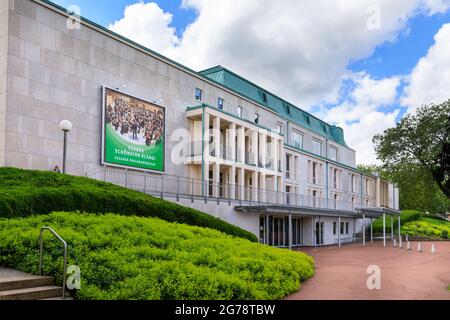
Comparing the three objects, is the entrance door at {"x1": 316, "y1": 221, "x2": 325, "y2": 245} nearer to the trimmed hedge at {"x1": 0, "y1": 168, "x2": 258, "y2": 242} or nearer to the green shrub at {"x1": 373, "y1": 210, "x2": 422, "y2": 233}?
the green shrub at {"x1": 373, "y1": 210, "x2": 422, "y2": 233}

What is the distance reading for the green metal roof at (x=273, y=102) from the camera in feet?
109

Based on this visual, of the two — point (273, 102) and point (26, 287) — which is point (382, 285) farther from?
point (273, 102)

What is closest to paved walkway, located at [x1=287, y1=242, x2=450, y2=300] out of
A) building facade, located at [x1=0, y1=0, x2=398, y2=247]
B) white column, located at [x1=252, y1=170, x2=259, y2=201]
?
building facade, located at [x1=0, y1=0, x2=398, y2=247]

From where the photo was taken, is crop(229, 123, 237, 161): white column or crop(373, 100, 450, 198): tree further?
crop(373, 100, 450, 198): tree

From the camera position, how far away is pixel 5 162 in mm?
17359

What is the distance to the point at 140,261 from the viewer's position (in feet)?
29.8

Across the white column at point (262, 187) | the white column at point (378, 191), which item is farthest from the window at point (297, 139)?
the white column at point (378, 191)

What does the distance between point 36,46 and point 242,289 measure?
15305mm

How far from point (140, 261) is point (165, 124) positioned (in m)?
16.3

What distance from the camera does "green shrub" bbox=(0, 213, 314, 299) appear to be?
8062 millimetres

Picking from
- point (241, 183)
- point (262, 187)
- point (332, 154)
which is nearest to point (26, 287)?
point (241, 183)

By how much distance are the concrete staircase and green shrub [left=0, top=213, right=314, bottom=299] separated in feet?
0.81

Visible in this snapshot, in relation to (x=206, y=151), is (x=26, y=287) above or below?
below
